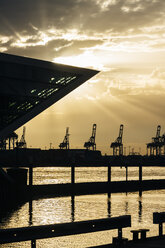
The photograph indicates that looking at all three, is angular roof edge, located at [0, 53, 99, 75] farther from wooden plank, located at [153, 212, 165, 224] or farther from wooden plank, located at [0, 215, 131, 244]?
wooden plank, located at [0, 215, 131, 244]

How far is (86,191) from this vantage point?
46.9 m


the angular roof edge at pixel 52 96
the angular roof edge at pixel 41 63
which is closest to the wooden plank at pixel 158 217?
the angular roof edge at pixel 41 63

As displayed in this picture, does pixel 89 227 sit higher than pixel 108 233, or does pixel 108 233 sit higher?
pixel 89 227

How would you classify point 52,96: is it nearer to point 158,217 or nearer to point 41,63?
point 41,63

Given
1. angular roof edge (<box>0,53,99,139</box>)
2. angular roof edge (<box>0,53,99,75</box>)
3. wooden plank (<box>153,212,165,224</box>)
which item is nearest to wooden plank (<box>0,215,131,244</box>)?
wooden plank (<box>153,212,165,224</box>)

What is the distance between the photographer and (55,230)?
1158 cm

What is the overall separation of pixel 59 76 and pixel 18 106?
4.25 metres

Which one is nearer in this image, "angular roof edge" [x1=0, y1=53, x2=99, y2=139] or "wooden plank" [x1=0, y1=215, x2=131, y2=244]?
"wooden plank" [x1=0, y1=215, x2=131, y2=244]

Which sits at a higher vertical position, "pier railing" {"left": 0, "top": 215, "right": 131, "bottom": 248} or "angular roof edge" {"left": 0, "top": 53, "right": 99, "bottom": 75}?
"angular roof edge" {"left": 0, "top": 53, "right": 99, "bottom": 75}

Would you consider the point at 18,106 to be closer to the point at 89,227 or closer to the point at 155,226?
the point at 155,226

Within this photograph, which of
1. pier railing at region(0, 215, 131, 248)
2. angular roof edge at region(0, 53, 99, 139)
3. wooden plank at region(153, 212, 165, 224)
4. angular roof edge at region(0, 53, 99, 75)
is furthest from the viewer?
angular roof edge at region(0, 53, 99, 139)

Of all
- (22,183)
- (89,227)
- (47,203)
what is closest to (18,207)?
(47,203)

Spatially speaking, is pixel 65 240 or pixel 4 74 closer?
pixel 65 240

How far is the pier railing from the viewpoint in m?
10.8
